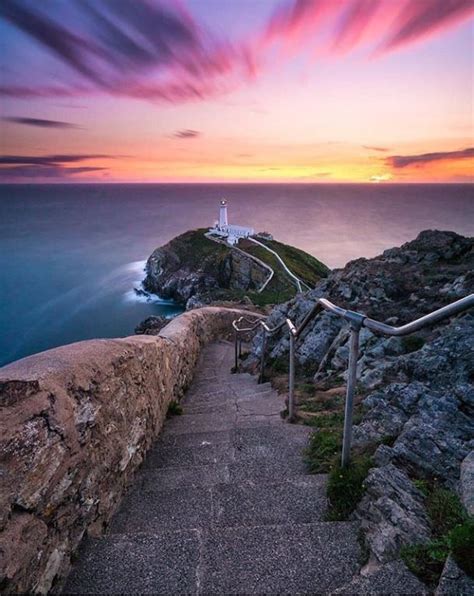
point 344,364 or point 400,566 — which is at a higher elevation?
point 400,566

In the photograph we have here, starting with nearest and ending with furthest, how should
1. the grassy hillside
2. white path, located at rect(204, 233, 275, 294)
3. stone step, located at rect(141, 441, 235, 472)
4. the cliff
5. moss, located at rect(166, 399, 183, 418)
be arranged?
stone step, located at rect(141, 441, 235, 472) < moss, located at rect(166, 399, 183, 418) < white path, located at rect(204, 233, 275, 294) < the grassy hillside < the cliff

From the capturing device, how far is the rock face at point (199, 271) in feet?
183

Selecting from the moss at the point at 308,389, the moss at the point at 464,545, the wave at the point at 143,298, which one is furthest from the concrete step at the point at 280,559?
the wave at the point at 143,298

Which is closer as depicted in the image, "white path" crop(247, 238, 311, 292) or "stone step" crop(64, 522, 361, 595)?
"stone step" crop(64, 522, 361, 595)

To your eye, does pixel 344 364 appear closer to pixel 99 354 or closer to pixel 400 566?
pixel 99 354

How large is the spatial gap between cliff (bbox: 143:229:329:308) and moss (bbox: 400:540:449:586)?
4707cm

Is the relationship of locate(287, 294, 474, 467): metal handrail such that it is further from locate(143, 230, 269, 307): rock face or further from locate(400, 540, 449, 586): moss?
locate(143, 230, 269, 307): rock face

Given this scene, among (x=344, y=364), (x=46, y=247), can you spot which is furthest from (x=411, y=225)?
(x=344, y=364)

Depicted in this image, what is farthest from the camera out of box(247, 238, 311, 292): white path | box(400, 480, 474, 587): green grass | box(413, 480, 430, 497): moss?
box(247, 238, 311, 292): white path

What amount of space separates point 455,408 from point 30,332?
49052 mm

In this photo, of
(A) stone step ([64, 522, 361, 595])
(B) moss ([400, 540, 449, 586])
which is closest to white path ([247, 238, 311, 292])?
(A) stone step ([64, 522, 361, 595])

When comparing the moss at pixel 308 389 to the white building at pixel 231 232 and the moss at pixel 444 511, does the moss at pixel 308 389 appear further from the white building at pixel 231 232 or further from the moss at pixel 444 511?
the white building at pixel 231 232

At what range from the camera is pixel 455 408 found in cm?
353

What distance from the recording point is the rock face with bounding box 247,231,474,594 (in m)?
2.60
